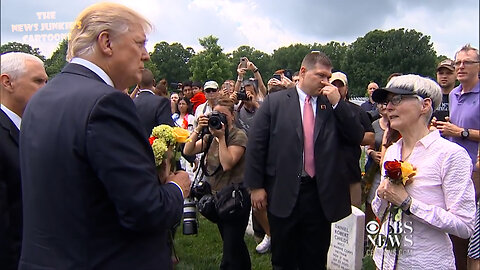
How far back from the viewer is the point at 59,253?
1.58m

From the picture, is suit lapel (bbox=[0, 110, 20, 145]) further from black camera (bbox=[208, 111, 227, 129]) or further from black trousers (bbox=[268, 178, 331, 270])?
black trousers (bbox=[268, 178, 331, 270])

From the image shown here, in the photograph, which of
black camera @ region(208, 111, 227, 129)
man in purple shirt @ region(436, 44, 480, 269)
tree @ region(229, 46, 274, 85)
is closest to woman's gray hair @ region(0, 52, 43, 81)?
black camera @ region(208, 111, 227, 129)

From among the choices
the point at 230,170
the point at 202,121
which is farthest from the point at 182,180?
the point at 202,121

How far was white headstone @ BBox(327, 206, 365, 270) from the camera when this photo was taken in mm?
4258

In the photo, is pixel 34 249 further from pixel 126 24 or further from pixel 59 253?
Result: pixel 126 24

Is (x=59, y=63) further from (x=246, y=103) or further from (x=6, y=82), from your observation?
(x=6, y=82)

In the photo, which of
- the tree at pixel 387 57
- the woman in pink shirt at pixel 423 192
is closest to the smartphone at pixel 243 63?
the woman in pink shirt at pixel 423 192

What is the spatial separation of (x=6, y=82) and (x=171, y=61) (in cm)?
7602

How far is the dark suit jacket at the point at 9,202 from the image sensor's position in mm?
2289

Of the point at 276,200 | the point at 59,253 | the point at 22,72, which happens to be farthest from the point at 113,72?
the point at 276,200

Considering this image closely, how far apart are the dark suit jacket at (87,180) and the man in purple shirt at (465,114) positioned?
3512 millimetres

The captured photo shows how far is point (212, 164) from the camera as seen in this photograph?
423cm

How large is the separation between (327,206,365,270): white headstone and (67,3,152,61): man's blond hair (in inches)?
130

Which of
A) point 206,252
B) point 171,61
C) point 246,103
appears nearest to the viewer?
point 206,252
